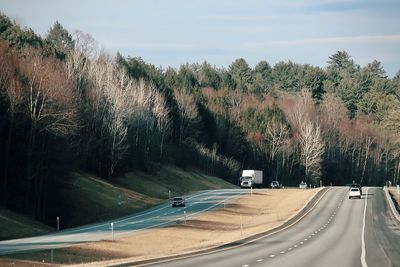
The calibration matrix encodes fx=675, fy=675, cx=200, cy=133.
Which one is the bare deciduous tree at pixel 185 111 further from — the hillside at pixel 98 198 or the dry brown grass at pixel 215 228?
the dry brown grass at pixel 215 228

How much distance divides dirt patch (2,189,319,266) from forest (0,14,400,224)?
50.4 feet

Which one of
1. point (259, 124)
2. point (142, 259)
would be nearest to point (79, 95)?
point (142, 259)

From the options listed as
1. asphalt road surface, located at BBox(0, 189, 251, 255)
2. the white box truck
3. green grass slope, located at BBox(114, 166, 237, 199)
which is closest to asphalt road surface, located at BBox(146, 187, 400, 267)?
asphalt road surface, located at BBox(0, 189, 251, 255)

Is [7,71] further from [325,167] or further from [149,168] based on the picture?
[325,167]

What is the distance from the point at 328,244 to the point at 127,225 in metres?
21.9

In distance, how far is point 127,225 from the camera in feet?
181

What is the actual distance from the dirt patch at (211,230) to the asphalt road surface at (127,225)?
160 centimetres

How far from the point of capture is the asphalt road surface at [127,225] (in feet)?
125

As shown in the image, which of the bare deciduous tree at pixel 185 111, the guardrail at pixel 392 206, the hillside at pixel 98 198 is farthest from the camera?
the bare deciduous tree at pixel 185 111

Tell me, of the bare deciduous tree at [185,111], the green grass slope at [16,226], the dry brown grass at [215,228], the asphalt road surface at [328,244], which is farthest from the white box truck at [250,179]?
the green grass slope at [16,226]

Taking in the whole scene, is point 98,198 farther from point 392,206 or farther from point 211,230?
point 392,206

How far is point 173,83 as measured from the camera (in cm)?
15538

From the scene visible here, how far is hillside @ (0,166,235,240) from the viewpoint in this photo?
51188 millimetres

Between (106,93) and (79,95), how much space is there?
8328 mm
